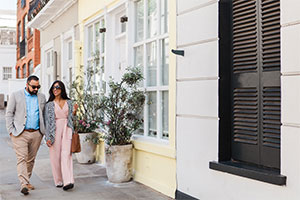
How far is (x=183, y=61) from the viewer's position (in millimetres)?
5582

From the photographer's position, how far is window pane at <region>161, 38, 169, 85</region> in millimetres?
6305

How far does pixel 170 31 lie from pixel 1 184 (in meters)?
3.96

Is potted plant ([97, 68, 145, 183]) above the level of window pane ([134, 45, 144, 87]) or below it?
below

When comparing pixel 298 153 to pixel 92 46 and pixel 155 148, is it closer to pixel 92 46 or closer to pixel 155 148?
pixel 155 148

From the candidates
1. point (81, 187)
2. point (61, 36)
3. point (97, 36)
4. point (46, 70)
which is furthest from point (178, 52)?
point (46, 70)

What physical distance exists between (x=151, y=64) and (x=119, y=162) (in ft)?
5.81

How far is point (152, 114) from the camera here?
6.82 m

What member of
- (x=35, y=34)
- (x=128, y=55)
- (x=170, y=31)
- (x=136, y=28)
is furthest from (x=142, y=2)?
(x=35, y=34)

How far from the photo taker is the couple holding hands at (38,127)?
6.13 m

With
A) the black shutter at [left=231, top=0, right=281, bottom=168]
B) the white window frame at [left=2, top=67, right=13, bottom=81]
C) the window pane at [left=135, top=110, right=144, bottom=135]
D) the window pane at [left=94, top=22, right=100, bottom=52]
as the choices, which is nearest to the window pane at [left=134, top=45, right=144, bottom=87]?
the window pane at [left=135, top=110, right=144, bottom=135]

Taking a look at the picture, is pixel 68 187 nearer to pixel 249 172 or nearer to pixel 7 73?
pixel 249 172

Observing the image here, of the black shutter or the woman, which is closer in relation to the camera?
the black shutter

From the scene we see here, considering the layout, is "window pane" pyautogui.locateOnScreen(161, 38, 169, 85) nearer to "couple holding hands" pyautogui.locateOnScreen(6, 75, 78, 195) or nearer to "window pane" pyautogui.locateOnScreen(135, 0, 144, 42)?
"window pane" pyautogui.locateOnScreen(135, 0, 144, 42)

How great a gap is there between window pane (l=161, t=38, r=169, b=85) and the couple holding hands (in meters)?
1.63
